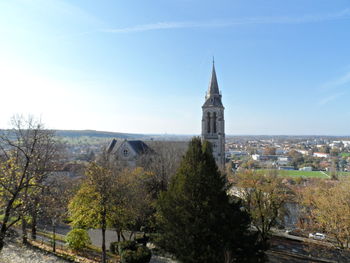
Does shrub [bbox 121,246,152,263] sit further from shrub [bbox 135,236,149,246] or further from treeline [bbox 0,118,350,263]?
shrub [bbox 135,236,149,246]

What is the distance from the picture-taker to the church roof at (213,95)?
41.1 m

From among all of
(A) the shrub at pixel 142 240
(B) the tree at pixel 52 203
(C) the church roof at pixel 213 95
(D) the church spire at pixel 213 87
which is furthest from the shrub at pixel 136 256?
(D) the church spire at pixel 213 87

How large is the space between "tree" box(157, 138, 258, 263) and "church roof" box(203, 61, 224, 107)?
29.2m

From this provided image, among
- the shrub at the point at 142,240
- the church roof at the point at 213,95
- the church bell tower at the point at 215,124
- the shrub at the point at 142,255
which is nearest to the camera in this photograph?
the shrub at the point at 142,255

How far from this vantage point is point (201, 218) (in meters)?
11.5

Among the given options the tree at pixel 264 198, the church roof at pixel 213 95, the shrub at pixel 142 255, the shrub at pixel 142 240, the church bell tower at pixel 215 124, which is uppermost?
the church roof at pixel 213 95

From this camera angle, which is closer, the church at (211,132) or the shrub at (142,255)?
the shrub at (142,255)

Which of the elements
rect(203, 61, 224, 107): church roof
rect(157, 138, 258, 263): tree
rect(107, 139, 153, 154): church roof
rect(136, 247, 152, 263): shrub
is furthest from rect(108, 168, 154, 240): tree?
rect(203, 61, 224, 107): church roof

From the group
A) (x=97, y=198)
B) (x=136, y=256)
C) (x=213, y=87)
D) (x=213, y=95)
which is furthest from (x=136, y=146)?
(x=136, y=256)

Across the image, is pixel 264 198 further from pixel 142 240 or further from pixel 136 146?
pixel 136 146

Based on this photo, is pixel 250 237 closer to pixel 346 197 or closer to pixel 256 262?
pixel 256 262

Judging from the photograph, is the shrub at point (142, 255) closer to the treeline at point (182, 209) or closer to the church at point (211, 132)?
the treeline at point (182, 209)

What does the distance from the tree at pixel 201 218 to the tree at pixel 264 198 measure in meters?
9.27

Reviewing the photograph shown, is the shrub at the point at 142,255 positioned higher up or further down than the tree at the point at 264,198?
further down
